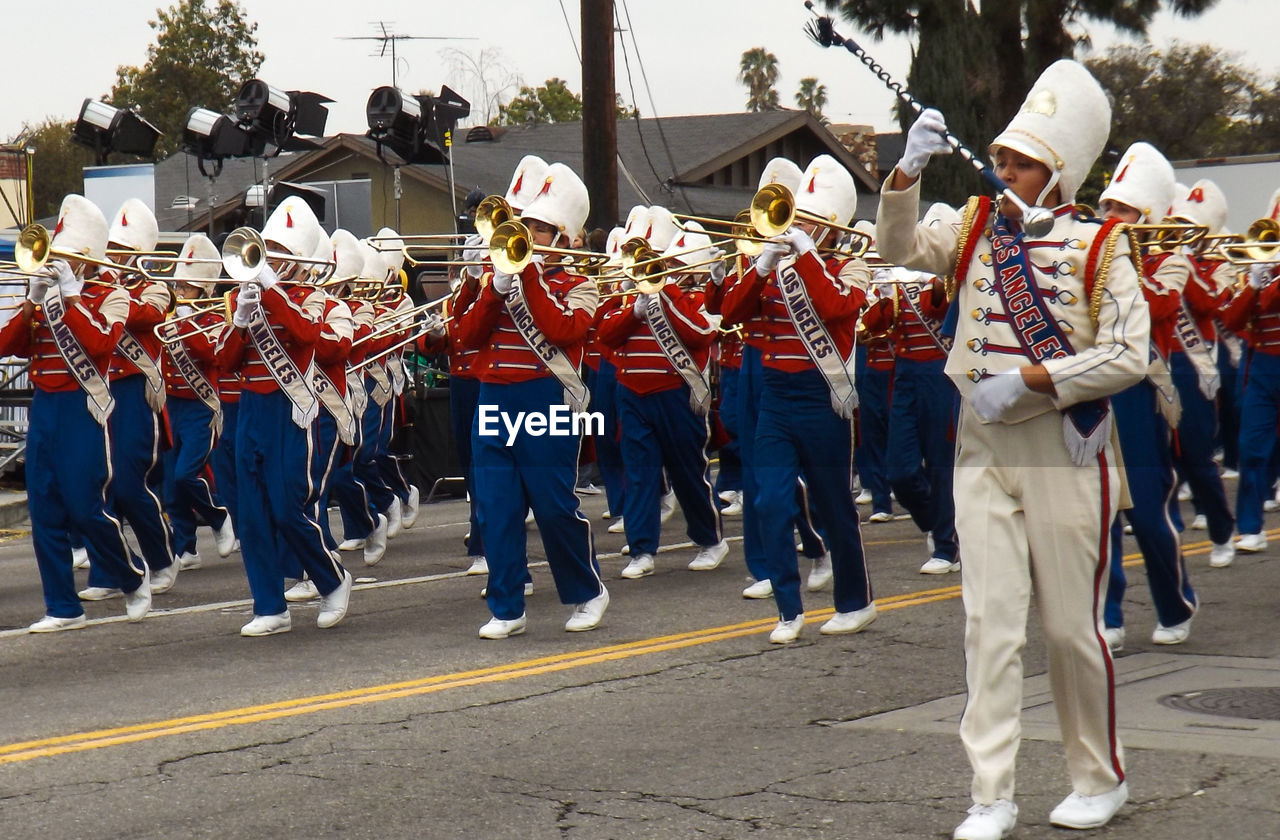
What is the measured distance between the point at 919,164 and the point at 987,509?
1.01m

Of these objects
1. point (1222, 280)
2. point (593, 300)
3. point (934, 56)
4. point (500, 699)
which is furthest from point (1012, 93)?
point (500, 699)

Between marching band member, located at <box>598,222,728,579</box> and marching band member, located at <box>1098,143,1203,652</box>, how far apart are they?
→ 3.24m

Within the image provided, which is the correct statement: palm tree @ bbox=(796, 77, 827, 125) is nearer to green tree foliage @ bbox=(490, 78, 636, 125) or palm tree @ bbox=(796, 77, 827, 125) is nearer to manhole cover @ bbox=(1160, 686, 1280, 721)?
green tree foliage @ bbox=(490, 78, 636, 125)

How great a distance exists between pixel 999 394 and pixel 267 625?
16.5 ft

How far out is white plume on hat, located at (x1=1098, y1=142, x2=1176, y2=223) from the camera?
27.3 ft

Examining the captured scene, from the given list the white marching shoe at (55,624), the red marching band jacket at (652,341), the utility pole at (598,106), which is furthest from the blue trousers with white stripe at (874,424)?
the white marching shoe at (55,624)

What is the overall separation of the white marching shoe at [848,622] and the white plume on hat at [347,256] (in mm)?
4982

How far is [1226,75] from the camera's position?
4606 centimetres

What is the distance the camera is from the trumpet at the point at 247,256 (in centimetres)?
870

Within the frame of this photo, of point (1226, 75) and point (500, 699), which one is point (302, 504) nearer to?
point (500, 699)

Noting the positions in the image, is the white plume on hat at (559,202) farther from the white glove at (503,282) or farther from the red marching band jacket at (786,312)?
the red marching band jacket at (786,312)

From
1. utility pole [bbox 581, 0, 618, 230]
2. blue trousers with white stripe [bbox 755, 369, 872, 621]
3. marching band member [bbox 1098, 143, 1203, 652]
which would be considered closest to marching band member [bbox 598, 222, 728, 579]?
blue trousers with white stripe [bbox 755, 369, 872, 621]

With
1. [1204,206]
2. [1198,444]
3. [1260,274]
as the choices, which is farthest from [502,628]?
[1204,206]

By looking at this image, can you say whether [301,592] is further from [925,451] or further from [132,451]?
[925,451]
